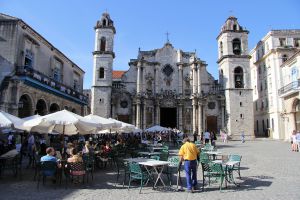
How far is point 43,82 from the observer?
73.1 ft

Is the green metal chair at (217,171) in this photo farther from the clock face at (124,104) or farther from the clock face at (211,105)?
the clock face at (211,105)

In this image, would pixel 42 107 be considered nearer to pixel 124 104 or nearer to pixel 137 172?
pixel 124 104

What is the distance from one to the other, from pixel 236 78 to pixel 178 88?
829cm

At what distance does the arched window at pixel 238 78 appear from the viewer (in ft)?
124

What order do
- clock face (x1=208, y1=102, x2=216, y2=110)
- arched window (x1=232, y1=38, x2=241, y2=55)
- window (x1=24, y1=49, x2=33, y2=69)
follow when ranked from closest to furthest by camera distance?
1. window (x1=24, y1=49, x2=33, y2=69)
2. arched window (x1=232, y1=38, x2=241, y2=55)
3. clock face (x1=208, y1=102, x2=216, y2=110)

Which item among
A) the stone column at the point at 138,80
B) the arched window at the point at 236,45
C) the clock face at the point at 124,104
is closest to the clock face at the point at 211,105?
the arched window at the point at 236,45

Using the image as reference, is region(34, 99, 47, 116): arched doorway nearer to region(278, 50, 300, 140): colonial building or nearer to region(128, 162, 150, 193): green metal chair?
region(128, 162, 150, 193): green metal chair

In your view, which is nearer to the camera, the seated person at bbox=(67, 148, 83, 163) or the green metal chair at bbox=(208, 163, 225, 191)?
the green metal chair at bbox=(208, 163, 225, 191)

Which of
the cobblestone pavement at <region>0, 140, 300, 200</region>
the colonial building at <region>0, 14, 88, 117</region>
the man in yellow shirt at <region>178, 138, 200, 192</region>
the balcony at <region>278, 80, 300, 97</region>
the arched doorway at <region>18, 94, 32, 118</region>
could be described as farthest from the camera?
the balcony at <region>278, 80, 300, 97</region>

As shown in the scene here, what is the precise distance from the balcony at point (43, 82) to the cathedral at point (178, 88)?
27.1ft

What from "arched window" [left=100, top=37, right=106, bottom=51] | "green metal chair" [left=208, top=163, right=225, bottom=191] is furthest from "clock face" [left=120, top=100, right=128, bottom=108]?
"green metal chair" [left=208, top=163, right=225, bottom=191]

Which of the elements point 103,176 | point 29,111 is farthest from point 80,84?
point 103,176

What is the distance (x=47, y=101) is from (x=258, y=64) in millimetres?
35906

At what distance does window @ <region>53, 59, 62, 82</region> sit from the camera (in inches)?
1081
